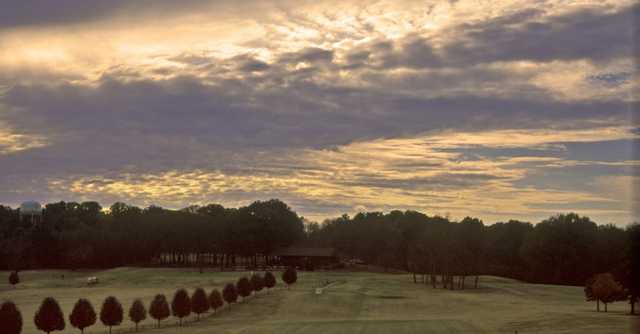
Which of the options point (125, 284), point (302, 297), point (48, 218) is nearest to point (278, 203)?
point (48, 218)

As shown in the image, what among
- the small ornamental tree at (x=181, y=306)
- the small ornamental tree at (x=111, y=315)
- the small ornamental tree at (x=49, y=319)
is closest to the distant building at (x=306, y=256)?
the small ornamental tree at (x=181, y=306)

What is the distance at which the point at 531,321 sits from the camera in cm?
6469

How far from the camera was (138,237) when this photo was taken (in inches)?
6757

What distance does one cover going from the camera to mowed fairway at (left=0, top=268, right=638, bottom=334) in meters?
64.6

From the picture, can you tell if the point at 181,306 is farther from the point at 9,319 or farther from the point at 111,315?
the point at 9,319

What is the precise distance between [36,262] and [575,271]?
404 feet

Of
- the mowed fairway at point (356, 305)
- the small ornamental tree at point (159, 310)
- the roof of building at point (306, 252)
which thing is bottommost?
the mowed fairway at point (356, 305)

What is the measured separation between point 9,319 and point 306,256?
10202 cm

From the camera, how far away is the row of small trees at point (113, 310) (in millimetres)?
59531

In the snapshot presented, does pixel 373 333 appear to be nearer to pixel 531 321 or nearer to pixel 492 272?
pixel 531 321

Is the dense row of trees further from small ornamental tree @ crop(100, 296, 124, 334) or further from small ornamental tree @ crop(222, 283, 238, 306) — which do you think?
small ornamental tree @ crop(100, 296, 124, 334)

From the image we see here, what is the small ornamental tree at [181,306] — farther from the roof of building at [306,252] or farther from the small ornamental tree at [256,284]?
the roof of building at [306,252]

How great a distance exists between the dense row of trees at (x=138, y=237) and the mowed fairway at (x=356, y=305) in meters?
20.1

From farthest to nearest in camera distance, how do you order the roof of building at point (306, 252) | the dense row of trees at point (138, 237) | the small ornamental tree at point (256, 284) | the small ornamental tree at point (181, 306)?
the dense row of trees at point (138, 237) < the roof of building at point (306, 252) < the small ornamental tree at point (256, 284) < the small ornamental tree at point (181, 306)
